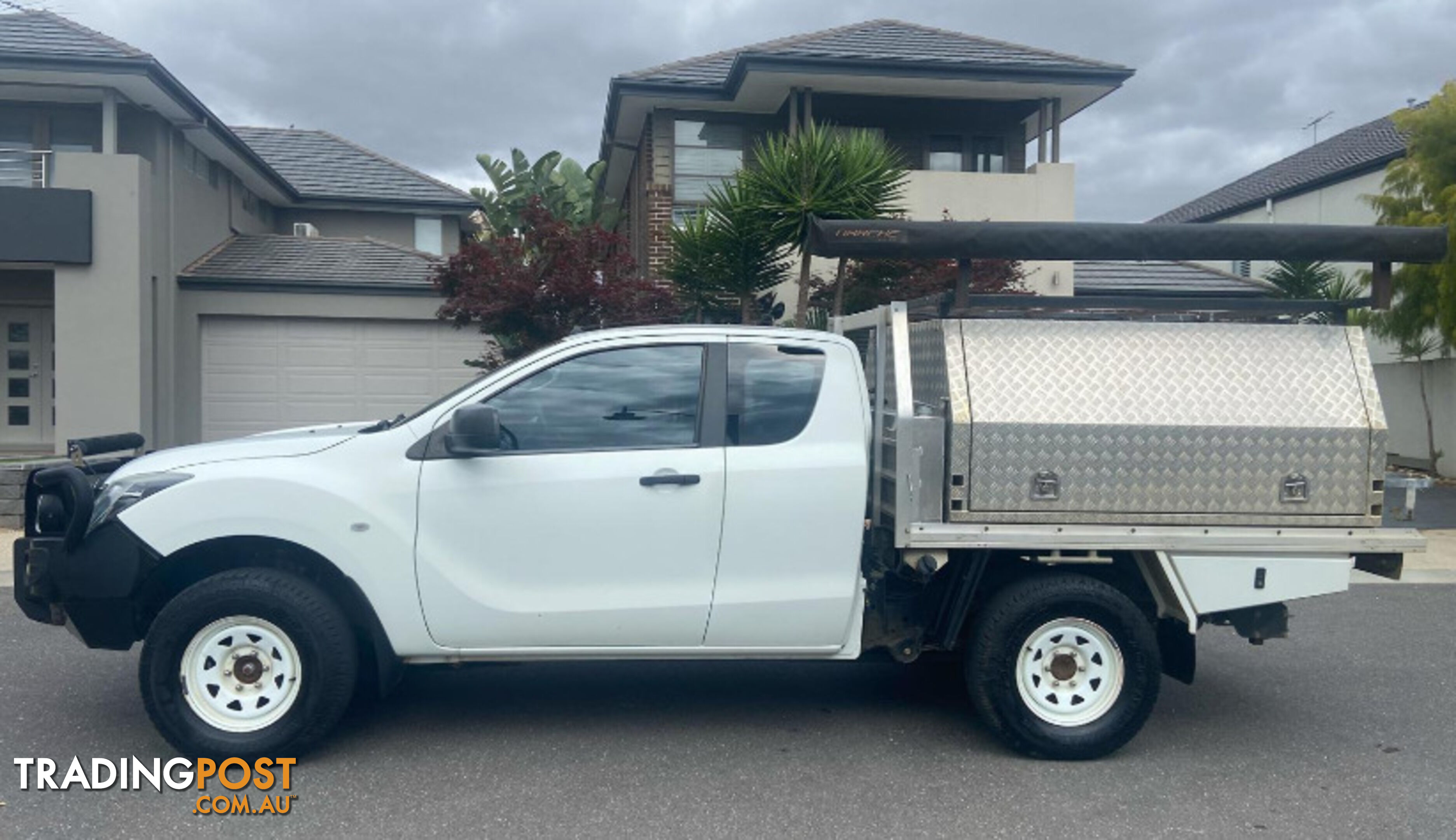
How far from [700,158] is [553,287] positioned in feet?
19.7

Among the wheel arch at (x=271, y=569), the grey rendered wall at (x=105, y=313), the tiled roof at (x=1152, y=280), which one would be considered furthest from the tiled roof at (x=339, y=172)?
the wheel arch at (x=271, y=569)

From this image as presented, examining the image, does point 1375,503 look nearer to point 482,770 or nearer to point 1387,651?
point 1387,651

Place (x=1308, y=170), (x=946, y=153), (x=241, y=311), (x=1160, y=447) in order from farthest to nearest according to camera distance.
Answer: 1. (x=1308, y=170)
2. (x=946, y=153)
3. (x=241, y=311)
4. (x=1160, y=447)

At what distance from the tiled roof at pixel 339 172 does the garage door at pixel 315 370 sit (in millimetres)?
5690

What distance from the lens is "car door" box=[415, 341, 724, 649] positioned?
17.0 feet

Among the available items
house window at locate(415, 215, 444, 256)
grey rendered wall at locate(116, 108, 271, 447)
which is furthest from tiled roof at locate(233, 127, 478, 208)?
grey rendered wall at locate(116, 108, 271, 447)

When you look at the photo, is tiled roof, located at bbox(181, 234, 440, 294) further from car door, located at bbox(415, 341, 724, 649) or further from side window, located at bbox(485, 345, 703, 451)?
car door, located at bbox(415, 341, 724, 649)

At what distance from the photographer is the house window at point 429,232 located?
2288 centimetres

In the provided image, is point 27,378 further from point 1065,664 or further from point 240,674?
point 1065,664

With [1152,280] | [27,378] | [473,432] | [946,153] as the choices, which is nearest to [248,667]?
[473,432]

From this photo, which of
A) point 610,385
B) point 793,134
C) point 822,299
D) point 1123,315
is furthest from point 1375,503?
point 793,134

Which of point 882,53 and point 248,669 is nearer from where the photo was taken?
point 248,669

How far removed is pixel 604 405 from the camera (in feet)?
17.7

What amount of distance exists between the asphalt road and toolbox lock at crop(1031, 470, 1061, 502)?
3.87 feet
